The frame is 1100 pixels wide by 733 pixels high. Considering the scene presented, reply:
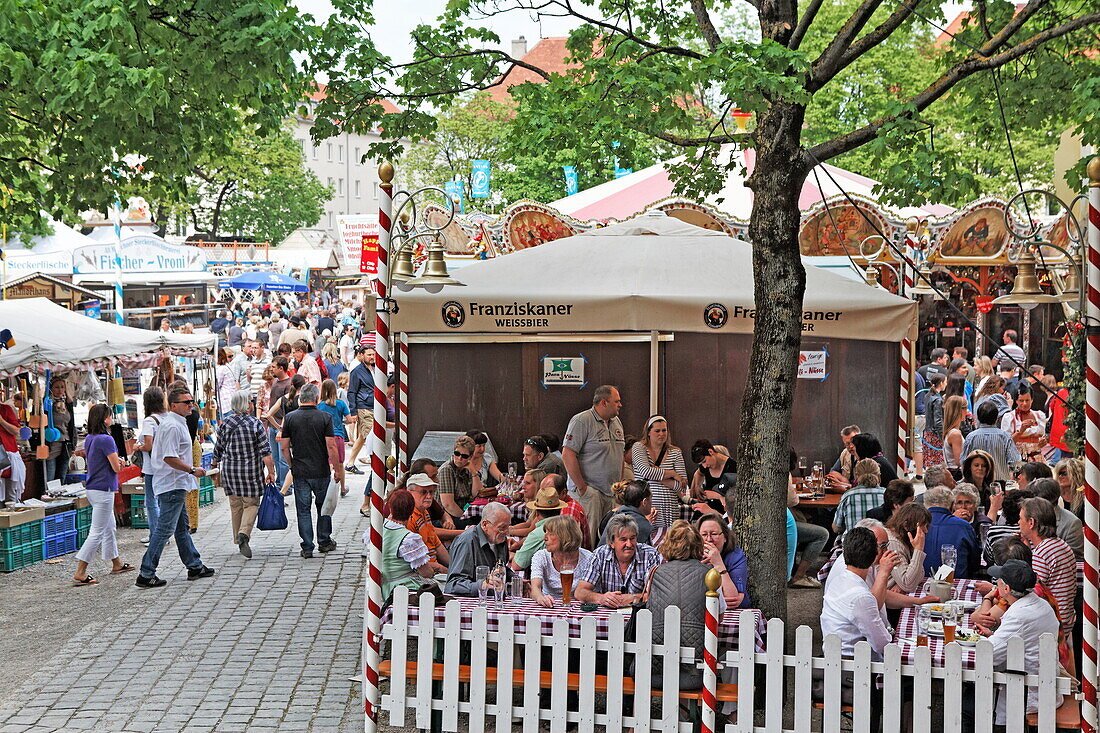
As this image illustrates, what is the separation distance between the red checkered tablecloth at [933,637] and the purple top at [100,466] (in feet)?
23.0

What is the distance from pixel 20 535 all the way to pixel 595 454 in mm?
5844

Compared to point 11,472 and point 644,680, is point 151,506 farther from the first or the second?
point 644,680

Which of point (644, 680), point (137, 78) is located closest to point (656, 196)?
point (137, 78)

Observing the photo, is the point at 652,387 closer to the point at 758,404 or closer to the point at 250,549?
the point at 250,549

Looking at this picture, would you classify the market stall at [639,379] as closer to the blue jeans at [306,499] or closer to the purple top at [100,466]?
the blue jeans at [306,499]

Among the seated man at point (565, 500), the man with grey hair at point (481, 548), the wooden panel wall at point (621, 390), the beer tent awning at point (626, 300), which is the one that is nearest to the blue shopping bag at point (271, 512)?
the wooden panel wall at point (621, 390)

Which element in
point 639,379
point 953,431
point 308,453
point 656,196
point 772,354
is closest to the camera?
point 772,354

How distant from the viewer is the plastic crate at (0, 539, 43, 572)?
11414 millimetres

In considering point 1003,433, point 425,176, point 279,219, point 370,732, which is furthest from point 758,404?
point 279,219

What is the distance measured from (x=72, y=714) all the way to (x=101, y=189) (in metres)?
5.69

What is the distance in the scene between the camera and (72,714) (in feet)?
24.0

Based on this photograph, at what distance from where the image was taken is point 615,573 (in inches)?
290

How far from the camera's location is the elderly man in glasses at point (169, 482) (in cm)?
1067

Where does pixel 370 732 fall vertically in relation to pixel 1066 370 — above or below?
below
